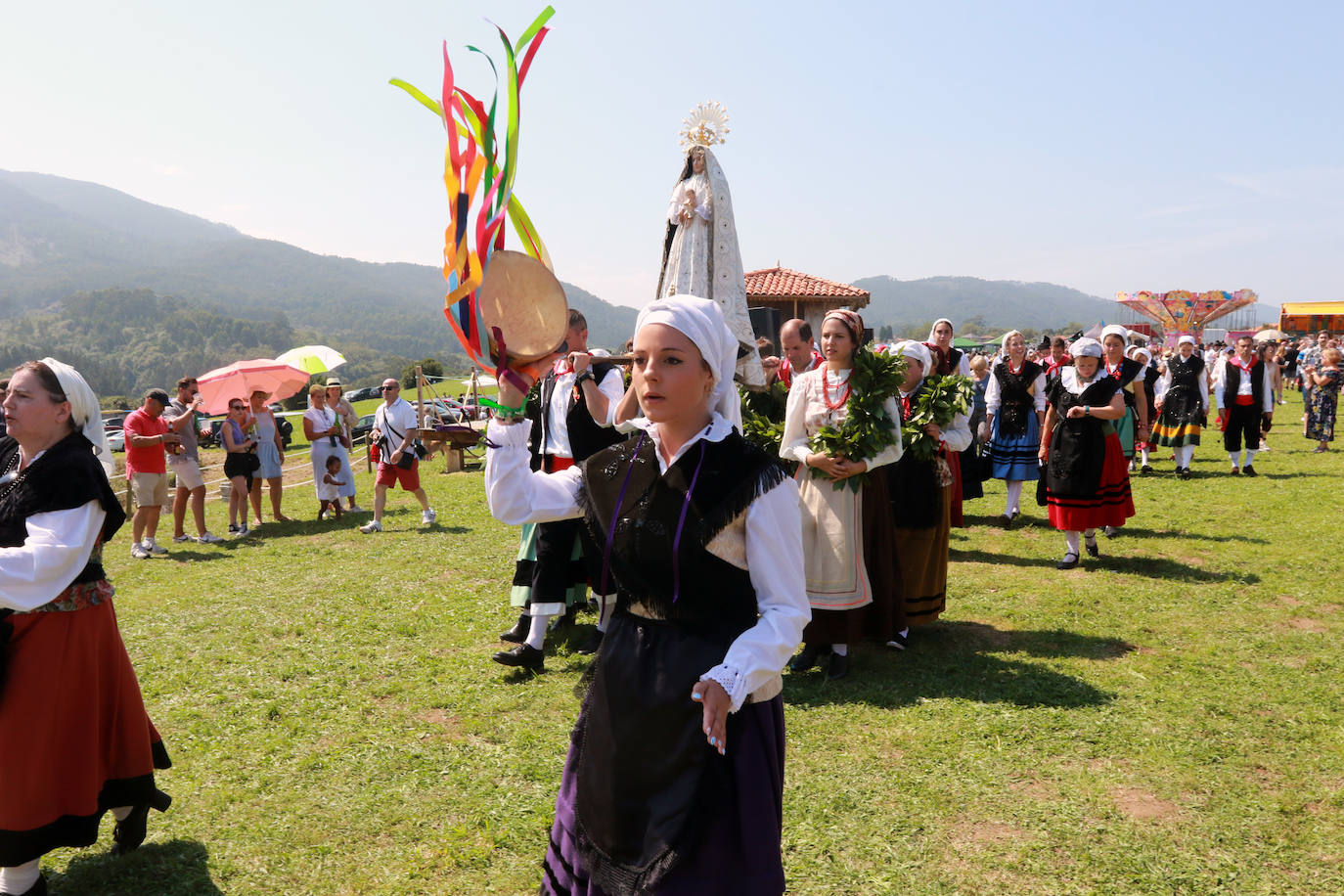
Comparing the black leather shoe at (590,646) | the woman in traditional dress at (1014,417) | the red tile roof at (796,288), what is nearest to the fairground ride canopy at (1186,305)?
the red tile roof at (796,288)

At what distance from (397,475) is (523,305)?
9931 mm

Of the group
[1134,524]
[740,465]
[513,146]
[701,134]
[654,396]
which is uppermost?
[701,134]

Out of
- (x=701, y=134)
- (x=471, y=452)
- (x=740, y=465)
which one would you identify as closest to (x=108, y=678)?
(x=740, y=465)

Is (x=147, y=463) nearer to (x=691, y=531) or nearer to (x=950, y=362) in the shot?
(x=950, y=362)

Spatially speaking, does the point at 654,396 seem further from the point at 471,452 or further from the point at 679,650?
the point at 471,452

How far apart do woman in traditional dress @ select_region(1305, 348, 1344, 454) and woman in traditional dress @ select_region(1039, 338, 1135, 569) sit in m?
9.67

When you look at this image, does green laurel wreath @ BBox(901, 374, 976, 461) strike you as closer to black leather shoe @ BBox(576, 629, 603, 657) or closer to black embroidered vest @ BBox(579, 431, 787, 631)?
black leather shoe @ BBox(576, 629, 603, 657)

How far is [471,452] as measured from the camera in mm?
20172

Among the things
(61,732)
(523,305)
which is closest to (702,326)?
(523,305)

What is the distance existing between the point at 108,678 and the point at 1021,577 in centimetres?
701

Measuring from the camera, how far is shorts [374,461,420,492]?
11.4m

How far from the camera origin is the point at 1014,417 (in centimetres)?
1021

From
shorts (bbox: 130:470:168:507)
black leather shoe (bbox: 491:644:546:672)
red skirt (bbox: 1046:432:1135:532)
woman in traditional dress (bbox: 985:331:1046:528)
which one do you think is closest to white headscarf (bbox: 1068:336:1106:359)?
red skirt (bbox: 1046:432:1135:532)

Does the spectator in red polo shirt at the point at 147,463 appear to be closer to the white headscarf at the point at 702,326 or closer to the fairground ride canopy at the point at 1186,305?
the white headscarf at the point at 702,326
